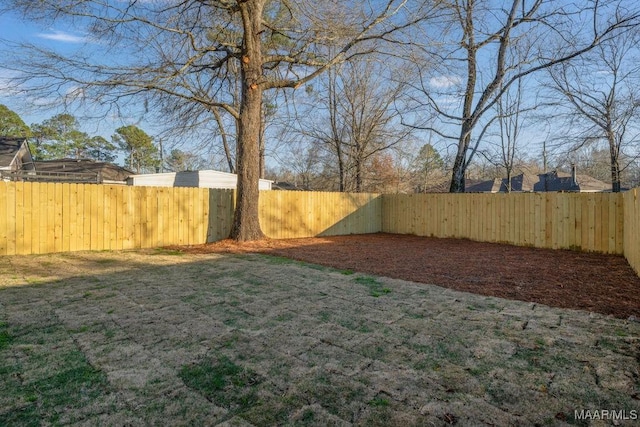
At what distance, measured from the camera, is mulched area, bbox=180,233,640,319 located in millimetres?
3844

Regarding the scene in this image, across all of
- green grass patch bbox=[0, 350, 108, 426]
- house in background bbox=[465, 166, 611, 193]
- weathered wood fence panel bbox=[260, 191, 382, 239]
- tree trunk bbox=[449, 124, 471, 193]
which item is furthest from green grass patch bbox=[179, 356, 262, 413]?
house in background bbox=[465, 166, 611, 193]

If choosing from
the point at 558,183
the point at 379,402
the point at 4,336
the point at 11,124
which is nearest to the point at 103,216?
the point at 4,336

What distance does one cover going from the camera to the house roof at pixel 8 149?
10820 mm

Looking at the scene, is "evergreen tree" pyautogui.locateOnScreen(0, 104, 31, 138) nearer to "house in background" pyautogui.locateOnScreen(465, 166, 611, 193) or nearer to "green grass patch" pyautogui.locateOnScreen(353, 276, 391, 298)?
"green grass patch" pyautogui.locateOnScreen(353, 276, 391, 298)

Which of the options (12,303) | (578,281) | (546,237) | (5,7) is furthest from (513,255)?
(5,7)

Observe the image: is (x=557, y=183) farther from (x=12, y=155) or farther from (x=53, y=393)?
(x=12, y=155)

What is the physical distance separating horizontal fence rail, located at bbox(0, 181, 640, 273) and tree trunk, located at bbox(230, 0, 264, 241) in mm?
733

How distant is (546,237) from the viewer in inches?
313

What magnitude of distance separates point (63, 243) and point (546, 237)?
10.1 meters

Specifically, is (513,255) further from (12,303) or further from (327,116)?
(327,116)

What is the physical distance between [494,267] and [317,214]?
5749 millimetres

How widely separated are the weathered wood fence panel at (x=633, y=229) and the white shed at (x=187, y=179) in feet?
46.2

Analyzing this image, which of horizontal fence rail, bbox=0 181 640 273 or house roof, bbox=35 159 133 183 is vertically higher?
house roof, bbox=35 159 133 183

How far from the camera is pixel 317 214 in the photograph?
10.5 m
